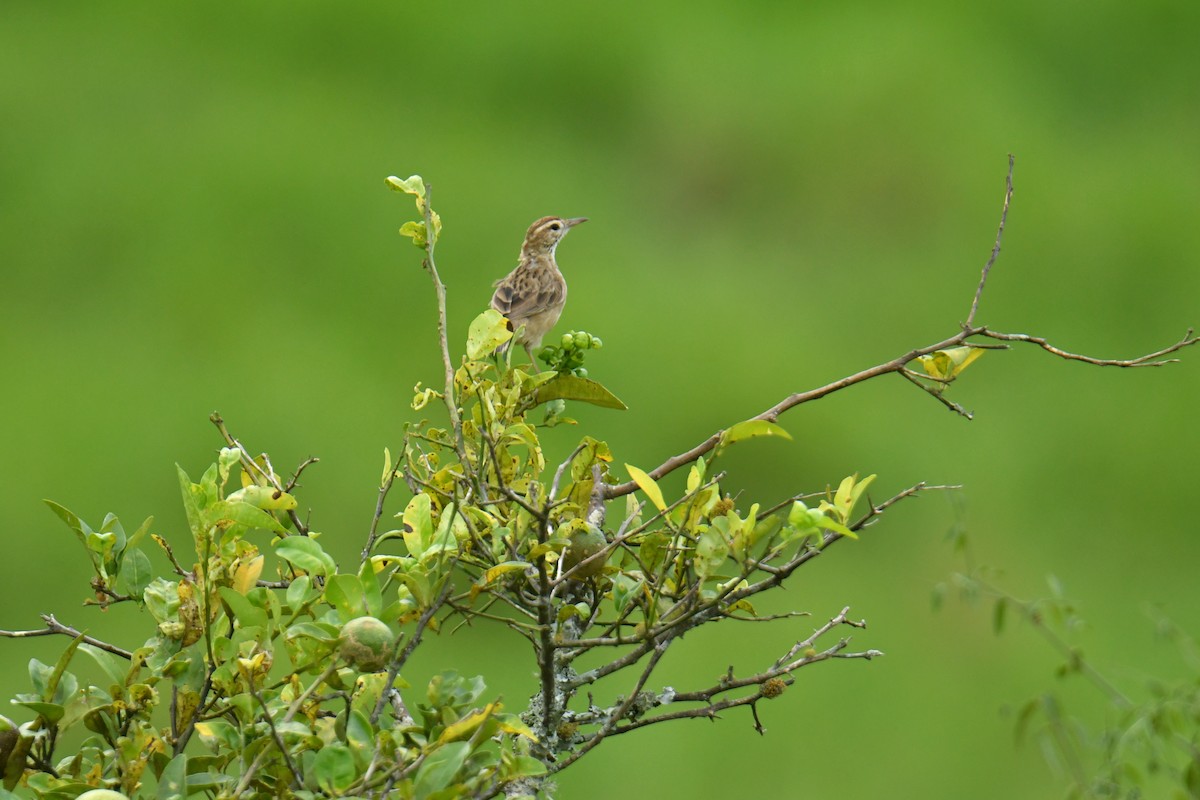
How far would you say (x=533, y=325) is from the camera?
5.02m

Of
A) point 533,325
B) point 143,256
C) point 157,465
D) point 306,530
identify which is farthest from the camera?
point 143,256

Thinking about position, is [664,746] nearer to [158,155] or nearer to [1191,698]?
[1191,698]

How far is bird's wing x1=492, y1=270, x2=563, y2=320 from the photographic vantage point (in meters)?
4.92

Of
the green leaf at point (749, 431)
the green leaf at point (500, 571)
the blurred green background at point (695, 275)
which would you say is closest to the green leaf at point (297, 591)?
the green leaf at point (500, 571)

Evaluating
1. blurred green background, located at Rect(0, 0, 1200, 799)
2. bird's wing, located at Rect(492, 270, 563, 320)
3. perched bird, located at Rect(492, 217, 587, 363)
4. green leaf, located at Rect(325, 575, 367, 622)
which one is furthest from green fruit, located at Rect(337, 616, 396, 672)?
blurred green background, located at Rect(0, 0, 1200, 799)

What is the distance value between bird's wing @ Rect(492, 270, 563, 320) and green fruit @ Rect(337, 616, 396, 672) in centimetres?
314

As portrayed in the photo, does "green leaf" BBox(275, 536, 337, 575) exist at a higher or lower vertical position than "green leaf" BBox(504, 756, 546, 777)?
higher

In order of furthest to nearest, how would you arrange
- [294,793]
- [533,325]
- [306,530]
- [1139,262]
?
1. [1139,262]
2. [533,325]
3. [306,530]
4. [294,793]

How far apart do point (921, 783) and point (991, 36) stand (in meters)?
4.25

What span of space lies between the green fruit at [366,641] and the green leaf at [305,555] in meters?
0.14

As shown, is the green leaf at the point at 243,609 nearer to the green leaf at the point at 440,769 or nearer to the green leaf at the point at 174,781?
the green leaf at the point at 174,781

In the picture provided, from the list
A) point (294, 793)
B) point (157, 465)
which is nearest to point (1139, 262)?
point (157, 465)

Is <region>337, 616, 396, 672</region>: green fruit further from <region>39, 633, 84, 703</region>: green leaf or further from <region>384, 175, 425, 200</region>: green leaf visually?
<region>384, 175, 425, 200</region>: green leaf

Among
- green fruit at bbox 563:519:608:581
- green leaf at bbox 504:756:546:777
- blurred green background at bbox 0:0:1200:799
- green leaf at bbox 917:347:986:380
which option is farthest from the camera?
blurred green background at bbox 0:0:1200:799
